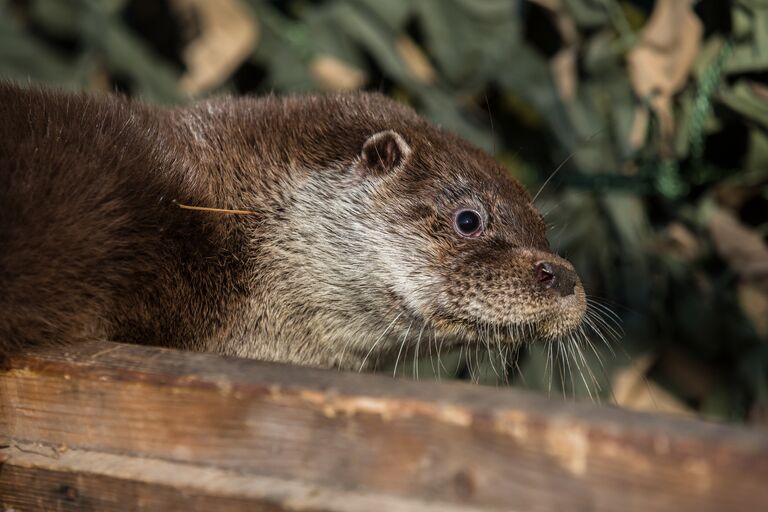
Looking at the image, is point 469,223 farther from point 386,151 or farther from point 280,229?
point 280,229

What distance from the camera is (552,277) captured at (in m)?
2.55

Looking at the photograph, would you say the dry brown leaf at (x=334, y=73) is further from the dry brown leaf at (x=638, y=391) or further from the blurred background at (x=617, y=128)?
the dry brown leaf at (x=638, y=391)

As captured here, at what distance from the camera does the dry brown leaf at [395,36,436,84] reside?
443cm

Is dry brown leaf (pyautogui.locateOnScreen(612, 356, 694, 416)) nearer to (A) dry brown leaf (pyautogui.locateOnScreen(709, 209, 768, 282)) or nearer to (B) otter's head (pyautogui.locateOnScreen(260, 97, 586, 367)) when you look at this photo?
(A) dry brown leaf (pyautogui.locateOnScreen(709, 209, 768, 282))

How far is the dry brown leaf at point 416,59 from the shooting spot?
14.5ft

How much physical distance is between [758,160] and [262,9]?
7.94 feet

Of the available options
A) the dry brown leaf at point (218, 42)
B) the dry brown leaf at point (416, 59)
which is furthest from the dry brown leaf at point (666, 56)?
the dry brown leaf at point (218, 42)

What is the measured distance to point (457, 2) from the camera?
4172 millimetres

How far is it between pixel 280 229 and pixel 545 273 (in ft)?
2.48

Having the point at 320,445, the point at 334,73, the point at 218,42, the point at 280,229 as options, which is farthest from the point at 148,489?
the point at 218,42

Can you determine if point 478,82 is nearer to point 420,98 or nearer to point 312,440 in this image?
point 420,98

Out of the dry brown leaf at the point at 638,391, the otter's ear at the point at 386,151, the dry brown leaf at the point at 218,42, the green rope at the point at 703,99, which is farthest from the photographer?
the dry brown leaf at the point at 218,42

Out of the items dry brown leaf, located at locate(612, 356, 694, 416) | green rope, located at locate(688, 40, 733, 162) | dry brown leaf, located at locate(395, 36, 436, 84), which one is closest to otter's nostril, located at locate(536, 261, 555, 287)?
green rope, located at locate(688, 40, 733, 162)

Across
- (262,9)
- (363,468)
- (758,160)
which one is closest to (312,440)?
(363,468)
